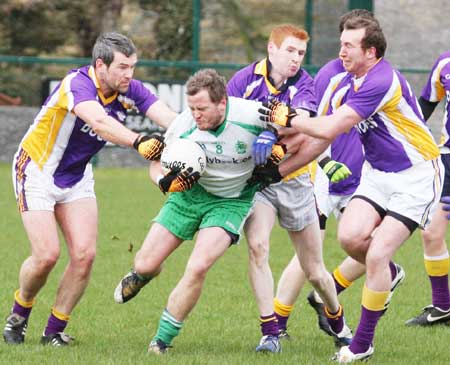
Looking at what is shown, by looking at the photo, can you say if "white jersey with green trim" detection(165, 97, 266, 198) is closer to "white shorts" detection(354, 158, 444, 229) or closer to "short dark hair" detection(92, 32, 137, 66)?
"short dark hair" detection(92, 32, 137, 66)

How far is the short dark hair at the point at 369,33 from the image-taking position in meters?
7.15

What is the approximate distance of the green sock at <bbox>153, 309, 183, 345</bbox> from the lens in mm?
7230

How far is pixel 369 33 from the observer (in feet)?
23.4

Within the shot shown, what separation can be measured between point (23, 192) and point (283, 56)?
6.20 feet

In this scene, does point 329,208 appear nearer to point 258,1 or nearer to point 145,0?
point 145,0

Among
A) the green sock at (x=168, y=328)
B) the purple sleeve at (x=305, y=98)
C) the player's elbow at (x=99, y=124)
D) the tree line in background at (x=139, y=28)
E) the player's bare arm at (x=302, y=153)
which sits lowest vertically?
the tree line in background at (x=139, y=28)

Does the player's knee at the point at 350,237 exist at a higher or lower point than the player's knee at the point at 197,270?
higher

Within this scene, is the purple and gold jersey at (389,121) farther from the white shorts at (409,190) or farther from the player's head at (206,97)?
the player's head at (206,97)

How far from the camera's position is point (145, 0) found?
30.2m

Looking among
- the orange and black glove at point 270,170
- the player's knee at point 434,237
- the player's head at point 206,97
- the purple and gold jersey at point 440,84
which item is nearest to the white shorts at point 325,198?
the player's knee at point 434,237

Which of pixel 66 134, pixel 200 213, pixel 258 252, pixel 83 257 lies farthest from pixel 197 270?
pixel 66 134

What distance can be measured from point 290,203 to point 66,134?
Result: 4.95 feet

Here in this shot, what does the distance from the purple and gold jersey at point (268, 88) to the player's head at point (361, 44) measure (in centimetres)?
56

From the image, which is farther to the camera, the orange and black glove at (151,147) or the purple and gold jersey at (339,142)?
the purple and gold jersey at (339,142)
